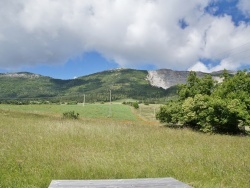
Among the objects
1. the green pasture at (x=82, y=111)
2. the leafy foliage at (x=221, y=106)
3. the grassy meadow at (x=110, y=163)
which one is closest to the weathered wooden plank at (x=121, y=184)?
the grassy meadow at (x=110, y=163)

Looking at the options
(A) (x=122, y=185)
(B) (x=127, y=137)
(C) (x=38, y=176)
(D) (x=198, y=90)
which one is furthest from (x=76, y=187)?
(D) (x=198, y=90)

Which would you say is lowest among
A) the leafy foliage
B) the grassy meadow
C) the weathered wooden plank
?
the grassy meadow

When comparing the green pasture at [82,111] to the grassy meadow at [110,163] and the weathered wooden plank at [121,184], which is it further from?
the weathered wooden plank at [121,184]

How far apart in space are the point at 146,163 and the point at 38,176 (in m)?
3.45

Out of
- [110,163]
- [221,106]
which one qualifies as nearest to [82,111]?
[221,106]

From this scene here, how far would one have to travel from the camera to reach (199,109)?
2858 cm

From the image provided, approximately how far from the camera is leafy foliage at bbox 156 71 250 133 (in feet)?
85.5

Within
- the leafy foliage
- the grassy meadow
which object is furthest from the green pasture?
the grassy meadow

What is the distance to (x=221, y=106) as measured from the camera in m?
26.2

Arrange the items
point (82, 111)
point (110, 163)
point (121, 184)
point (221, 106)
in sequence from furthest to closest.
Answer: point (82, 111)
point (221, 106)
point (110, 163)
point (121, 184)

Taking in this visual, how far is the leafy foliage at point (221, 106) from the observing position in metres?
26.0

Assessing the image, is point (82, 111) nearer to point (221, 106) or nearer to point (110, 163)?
point (221, 106)

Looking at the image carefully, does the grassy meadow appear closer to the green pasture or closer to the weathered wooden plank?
the weathered wooden plank

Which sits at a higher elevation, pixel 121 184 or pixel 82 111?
pixel 82 111
